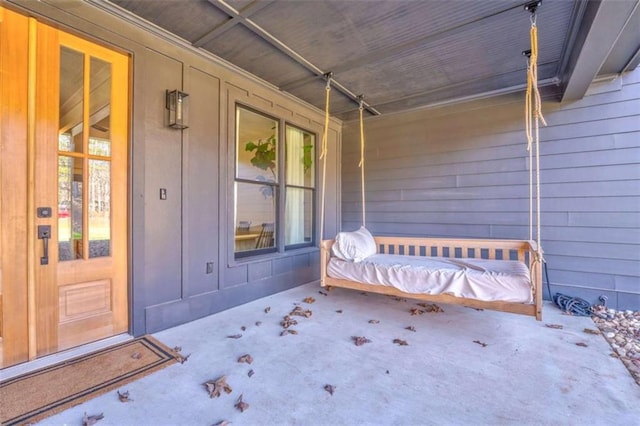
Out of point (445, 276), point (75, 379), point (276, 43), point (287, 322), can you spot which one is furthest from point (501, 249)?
point (75, 379)

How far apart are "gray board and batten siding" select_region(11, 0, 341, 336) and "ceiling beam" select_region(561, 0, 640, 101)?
3.12m

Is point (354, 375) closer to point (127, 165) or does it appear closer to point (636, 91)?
point (127, 165)

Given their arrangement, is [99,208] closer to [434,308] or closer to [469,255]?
[434,308]

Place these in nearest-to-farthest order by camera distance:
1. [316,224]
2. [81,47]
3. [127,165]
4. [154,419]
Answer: [154,419] < [81,47] < [127,165] < [316,224]

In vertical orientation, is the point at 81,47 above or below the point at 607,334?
above

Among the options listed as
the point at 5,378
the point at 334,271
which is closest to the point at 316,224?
the point at 334,271

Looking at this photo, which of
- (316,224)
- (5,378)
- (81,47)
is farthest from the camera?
(316,224)

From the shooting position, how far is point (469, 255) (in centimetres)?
403

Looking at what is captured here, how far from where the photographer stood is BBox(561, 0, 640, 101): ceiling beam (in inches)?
75.5

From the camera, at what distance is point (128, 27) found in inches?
96.8

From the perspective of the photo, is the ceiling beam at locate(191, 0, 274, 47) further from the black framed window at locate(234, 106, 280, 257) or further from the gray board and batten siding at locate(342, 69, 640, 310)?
the gray board and batten siding at locate(342, 69, 640, 310)

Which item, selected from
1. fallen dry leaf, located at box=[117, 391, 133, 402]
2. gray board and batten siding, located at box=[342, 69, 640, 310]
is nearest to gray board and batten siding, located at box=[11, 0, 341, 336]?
fallen dry leaf, located at box=[117, 391, 133, 402]

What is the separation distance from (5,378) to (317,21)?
341 cm

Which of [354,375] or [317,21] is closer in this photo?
[354,375]
